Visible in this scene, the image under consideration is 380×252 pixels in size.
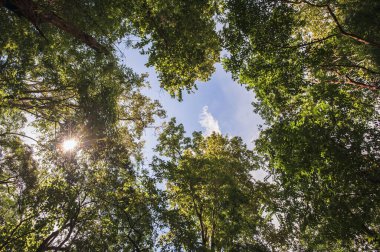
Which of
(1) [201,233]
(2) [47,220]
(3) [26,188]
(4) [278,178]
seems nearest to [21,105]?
(3) [26,188]

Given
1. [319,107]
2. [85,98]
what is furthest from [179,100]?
[319,107]

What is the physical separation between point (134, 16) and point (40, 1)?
4454 mm

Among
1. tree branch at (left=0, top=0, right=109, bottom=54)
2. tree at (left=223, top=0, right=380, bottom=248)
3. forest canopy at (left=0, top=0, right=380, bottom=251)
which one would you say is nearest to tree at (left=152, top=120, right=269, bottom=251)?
forest canopy at (left=0, top=0, right=380, bottom=251)

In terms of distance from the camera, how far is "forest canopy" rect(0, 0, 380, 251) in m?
11.3

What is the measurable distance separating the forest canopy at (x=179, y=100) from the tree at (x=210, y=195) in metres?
0.14

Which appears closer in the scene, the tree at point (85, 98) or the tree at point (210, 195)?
the tree at point (85, 98)

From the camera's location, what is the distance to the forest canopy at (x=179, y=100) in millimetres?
11328

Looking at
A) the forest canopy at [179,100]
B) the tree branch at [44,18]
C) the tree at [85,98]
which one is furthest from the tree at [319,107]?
the tree branch at [44,18]

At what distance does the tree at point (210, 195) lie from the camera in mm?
15805

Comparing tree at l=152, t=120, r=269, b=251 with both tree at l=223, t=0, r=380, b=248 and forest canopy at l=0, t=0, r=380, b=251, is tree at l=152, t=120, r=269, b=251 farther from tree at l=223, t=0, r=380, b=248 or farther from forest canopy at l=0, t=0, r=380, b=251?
tree at l=223, t=0, r=380, b=248

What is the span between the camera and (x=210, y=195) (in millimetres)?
18141

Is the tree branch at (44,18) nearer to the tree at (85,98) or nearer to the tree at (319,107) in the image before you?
the tree at (85,98)

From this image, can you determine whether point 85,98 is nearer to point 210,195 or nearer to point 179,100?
point 179,100

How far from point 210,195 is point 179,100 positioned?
7.71 m
